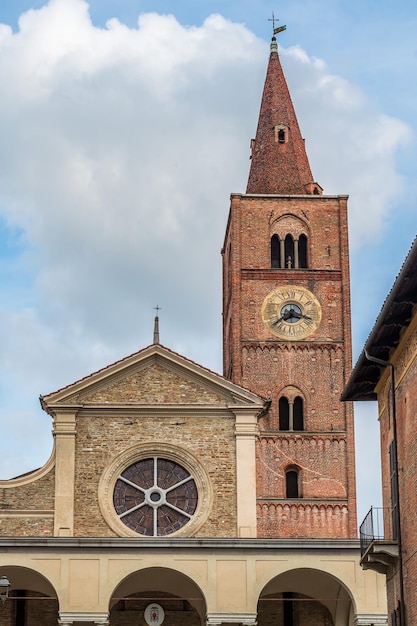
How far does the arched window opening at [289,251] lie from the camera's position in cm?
4728

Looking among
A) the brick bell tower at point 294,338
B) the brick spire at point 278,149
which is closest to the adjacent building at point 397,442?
the brick bell tower at point 294,338

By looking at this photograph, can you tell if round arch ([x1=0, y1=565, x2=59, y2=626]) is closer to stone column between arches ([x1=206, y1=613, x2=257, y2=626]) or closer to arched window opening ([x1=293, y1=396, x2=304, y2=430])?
stone column between arches ([x1=206, y1=613, x2=257, y2=626])

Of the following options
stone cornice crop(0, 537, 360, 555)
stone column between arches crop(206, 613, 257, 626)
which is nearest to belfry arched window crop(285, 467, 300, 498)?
stone cornice crop(0, 537, 360, 555)

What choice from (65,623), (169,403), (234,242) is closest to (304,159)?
(234,242)

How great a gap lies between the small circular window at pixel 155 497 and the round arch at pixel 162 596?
1206 millimetres

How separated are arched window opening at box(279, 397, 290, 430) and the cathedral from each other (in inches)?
1.8

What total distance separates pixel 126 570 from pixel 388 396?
10.9 m

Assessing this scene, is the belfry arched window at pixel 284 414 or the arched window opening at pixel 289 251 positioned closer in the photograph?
the belfry arched window at pixel 284 414

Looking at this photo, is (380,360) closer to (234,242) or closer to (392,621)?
(392,621)

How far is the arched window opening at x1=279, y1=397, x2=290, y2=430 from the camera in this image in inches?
1774

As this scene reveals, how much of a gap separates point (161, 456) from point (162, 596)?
372 centimetres

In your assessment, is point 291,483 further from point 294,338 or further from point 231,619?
point 231,619

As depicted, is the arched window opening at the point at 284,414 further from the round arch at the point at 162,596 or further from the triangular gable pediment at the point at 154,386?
the round arch at the point at 162,596

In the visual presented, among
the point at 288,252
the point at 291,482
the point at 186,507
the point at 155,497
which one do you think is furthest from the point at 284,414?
the point at 155,497
